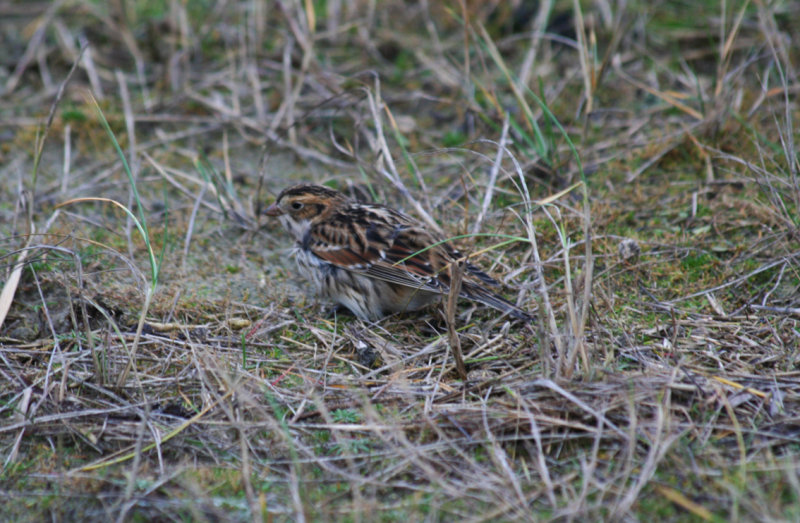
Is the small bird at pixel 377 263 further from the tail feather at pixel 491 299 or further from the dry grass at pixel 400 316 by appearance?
the dry grass at pixel 400 316

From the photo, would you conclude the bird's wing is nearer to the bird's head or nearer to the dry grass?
the bird's head

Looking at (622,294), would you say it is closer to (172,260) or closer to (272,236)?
(272,236)

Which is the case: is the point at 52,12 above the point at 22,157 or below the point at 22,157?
above

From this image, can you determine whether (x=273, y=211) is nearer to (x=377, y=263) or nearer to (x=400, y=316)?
(x=377, y=263)

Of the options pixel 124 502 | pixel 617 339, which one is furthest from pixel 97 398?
pixel 617 339

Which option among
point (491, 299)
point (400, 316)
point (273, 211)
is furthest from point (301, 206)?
point (491, 299)

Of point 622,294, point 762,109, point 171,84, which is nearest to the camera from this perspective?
point 622,294

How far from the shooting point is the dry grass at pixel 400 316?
3250 mm

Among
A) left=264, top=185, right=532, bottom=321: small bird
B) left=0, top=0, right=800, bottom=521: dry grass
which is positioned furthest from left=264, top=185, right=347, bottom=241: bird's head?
left=0, top=0, right=800, bottom=521: dry grass

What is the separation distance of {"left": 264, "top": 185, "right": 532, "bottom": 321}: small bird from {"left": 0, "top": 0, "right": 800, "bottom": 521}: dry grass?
15 centimetres

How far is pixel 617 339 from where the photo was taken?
4.04m

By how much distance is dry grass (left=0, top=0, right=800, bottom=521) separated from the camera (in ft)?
10.7

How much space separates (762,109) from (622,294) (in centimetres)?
263

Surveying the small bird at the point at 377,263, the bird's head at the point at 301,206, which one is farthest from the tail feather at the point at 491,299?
the bird's head at the point at 301,206
